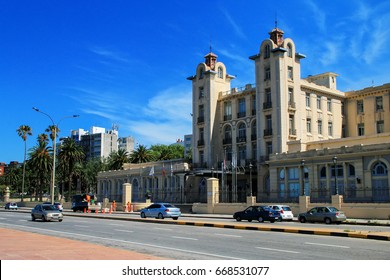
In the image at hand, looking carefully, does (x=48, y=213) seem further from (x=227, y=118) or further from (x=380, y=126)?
(x=380, y=126)

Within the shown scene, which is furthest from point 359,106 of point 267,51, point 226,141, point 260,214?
point 260,214

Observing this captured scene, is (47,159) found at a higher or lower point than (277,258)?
higher

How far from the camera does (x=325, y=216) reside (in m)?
33.0

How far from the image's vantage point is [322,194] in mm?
49406

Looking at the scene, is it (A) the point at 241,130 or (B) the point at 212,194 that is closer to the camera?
(B) the point at 212,194

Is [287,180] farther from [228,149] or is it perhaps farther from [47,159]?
[47,159]

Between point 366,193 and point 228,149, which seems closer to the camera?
point 366,193

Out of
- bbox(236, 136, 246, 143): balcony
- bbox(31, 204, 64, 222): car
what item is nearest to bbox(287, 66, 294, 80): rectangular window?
bbox(236, 136, 246, 143): balcony

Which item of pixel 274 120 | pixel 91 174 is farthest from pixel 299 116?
pixel 91 174

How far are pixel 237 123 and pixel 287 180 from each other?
16416 millimetres

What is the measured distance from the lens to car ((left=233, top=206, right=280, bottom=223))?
33.7 meters

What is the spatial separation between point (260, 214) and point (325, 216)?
15.1 ft

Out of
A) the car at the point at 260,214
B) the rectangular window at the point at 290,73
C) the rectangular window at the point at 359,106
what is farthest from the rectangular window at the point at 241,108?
the car at the point at 260,214

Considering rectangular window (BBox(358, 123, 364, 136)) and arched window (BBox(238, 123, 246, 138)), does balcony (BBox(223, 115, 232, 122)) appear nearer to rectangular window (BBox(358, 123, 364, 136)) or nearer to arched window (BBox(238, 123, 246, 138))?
arched window (BBox(238, 123, 246, 138))
